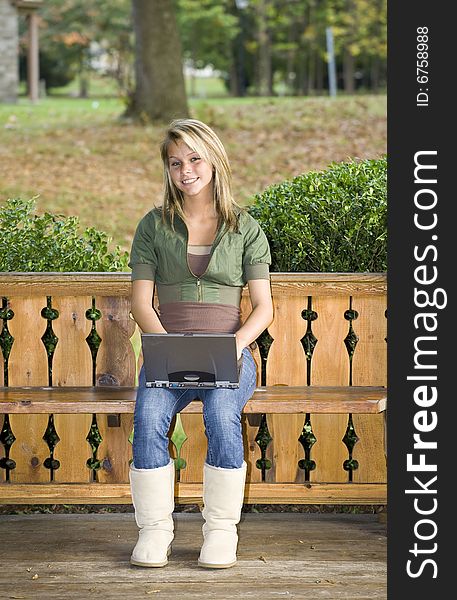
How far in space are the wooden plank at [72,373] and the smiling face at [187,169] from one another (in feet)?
2.24

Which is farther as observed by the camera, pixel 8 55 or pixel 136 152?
pixel 8 55

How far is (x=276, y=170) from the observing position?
11.6 metres

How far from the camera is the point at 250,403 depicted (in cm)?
403

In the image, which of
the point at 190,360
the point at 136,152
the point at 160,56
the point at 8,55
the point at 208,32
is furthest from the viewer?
the point at 208,32

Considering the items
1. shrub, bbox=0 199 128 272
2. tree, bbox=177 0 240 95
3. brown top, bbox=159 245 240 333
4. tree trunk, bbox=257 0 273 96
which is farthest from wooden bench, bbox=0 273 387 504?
tree trunk, bbox=257 0 273 96

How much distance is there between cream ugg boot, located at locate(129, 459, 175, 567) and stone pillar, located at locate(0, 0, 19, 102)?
19.4 metres

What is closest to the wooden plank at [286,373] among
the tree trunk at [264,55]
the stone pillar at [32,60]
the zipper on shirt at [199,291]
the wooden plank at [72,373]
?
the zipper on shirt at [199,291]

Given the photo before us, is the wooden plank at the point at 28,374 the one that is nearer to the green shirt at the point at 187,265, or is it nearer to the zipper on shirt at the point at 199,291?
the green shirt at the point at 187,265

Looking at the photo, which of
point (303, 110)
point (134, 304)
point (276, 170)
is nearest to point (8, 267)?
point (134, 304)

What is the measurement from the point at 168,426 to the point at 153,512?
0.93 ft

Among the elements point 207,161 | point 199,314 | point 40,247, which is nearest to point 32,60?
point 40,247

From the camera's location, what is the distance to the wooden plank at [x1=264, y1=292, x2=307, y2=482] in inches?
174

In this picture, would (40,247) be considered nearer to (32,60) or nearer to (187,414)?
(187,414)

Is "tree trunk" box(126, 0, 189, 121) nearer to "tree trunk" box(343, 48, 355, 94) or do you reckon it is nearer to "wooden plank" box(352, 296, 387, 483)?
"wooden plank" box(352, 296, 387, 483)
